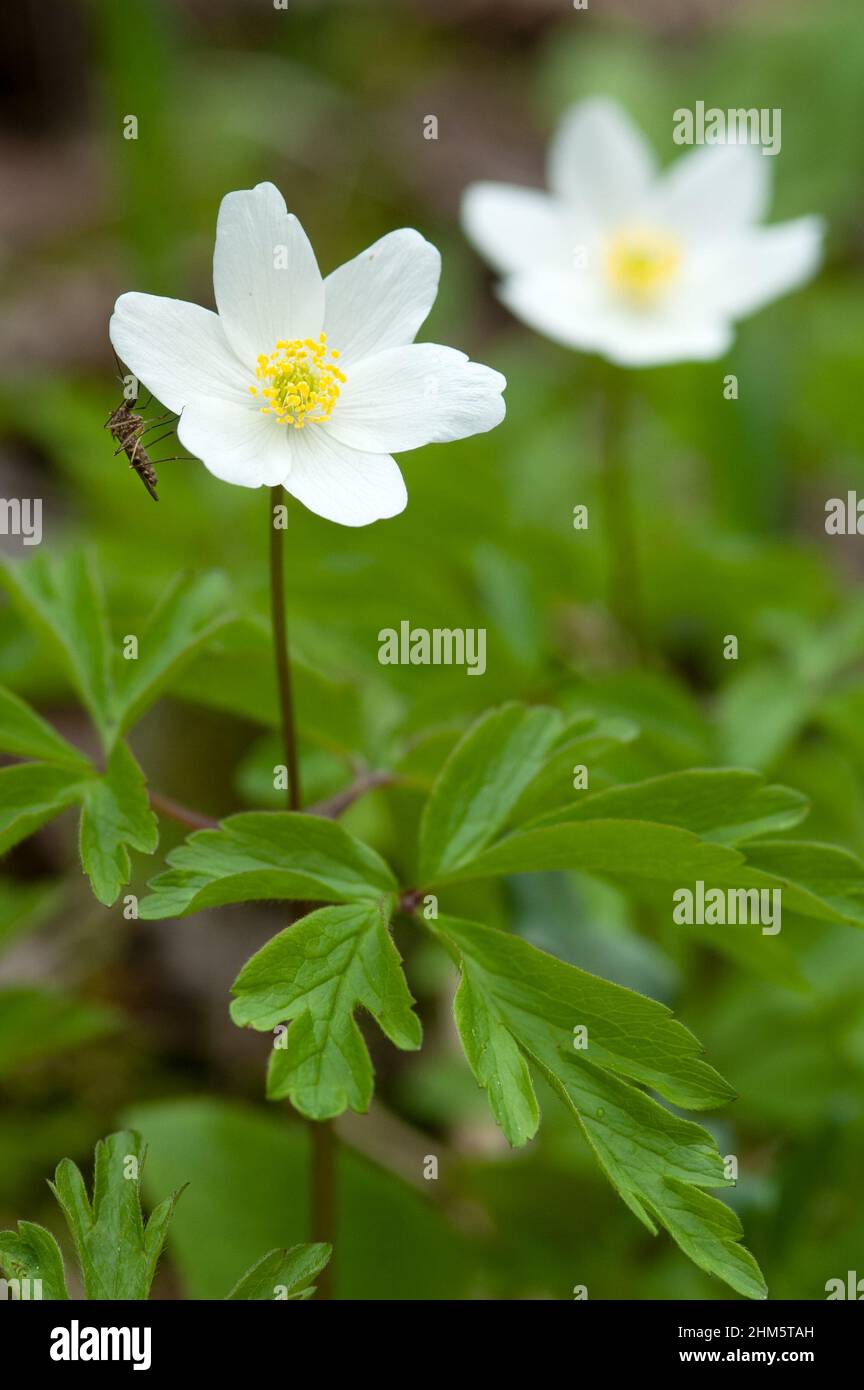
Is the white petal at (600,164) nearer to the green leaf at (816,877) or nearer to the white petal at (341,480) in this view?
the white petal at (341,480)

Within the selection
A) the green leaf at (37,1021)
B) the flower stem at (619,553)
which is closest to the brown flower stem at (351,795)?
the green leaf at (37,1021)

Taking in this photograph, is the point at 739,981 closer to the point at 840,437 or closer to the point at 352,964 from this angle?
the point at 352,964

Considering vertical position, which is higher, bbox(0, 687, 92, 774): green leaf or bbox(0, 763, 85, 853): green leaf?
bbox(0, 687, 92, 774): green leaf

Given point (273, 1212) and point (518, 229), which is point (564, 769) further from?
point (518, 229)

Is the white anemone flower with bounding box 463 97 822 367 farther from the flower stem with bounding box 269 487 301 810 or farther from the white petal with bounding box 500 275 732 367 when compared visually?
the flower stem with bounding box 269 487 301 810

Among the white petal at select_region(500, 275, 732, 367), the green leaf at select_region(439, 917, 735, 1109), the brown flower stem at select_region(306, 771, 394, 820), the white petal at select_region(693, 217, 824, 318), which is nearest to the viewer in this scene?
the green leaf at select_region(439, 917, 735, 1109)

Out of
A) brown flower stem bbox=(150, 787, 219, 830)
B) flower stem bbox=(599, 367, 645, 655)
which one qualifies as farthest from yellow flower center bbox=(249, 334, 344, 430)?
flower stem bbox=(599, 367, 645, 655)
